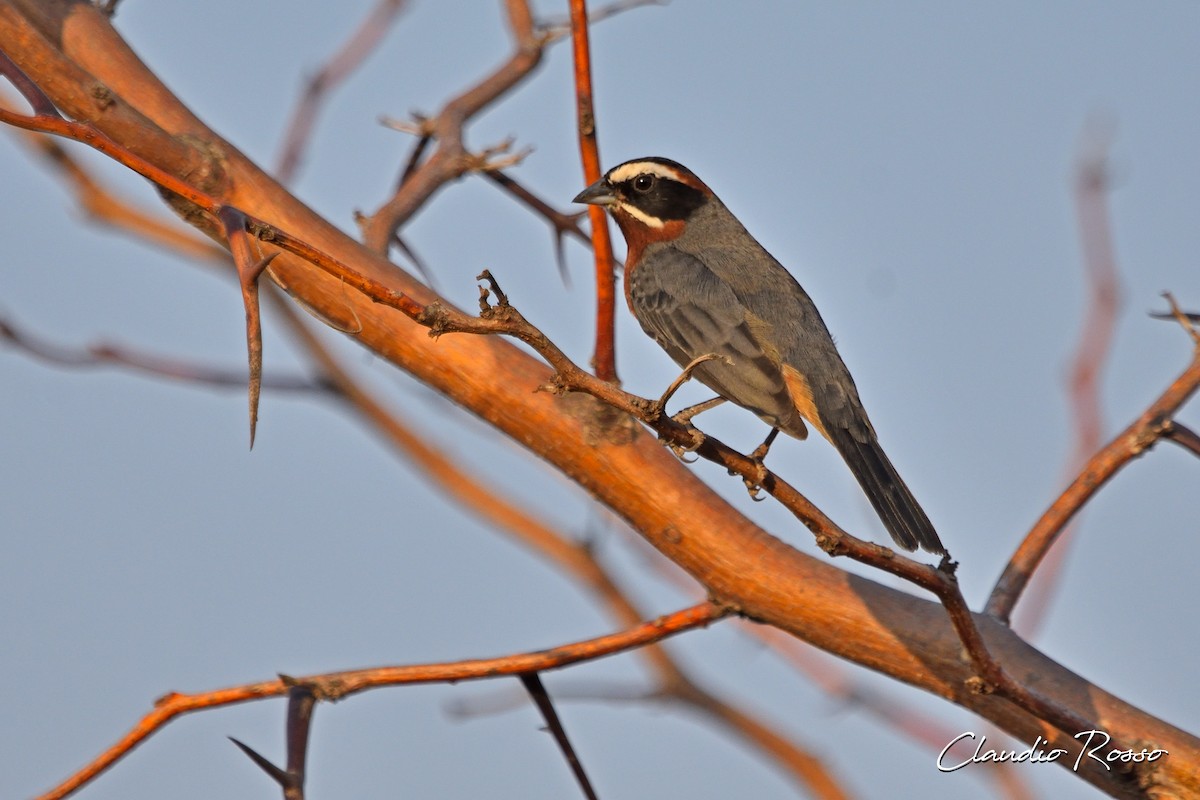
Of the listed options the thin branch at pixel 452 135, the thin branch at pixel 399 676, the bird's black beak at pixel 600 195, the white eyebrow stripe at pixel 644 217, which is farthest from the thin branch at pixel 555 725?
the white eyebrow stripe at pixel 644 217

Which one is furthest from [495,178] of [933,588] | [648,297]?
A: [933,588]

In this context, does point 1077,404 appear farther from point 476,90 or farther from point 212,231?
point 212,231

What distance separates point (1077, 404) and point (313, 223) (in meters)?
3.10

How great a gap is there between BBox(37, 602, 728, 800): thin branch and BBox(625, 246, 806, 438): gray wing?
132cm

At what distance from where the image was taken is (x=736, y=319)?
5.54 m

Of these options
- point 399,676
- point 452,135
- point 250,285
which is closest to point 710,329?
point 452,135

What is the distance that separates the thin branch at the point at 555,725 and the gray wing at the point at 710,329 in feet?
5.39

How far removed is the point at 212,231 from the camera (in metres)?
3.81

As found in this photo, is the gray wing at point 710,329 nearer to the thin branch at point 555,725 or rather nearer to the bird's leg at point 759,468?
the bird's leg at point 759,468

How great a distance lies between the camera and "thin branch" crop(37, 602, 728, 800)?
9.86ft

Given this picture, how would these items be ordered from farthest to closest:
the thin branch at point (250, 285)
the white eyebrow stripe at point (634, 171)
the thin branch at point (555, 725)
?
the white eyebrow stripe at point (634, 171), the thin branch at point (555, 725), the thin branch at point (250, 285)

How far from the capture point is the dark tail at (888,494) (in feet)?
14.5

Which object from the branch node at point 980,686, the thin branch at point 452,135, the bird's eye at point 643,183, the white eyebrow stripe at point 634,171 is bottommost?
the branch node at point 980,686

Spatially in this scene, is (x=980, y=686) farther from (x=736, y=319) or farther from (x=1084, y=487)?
(x=736, y=319)
